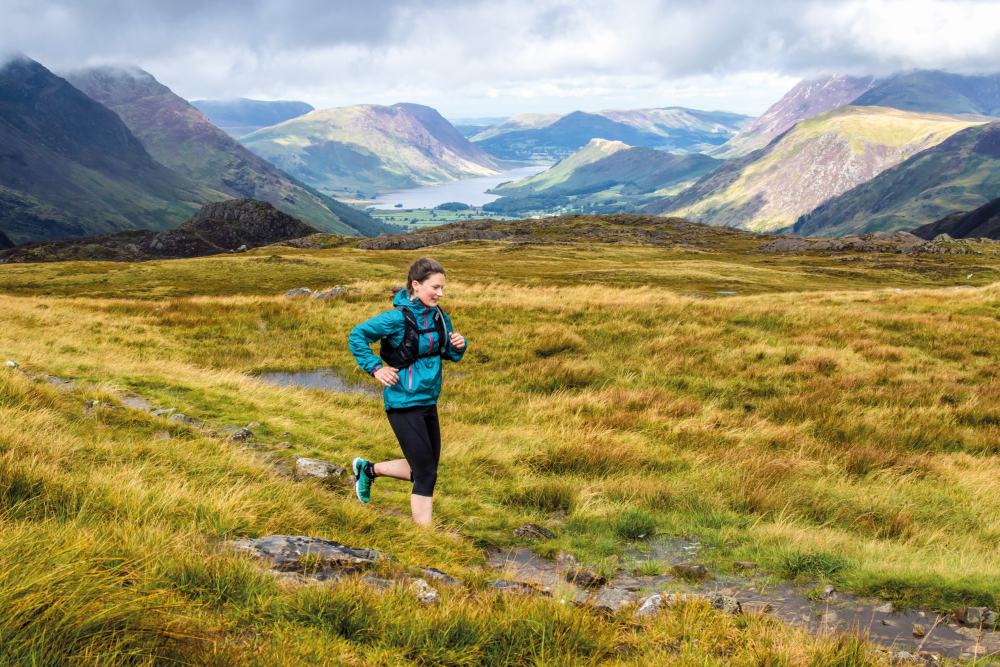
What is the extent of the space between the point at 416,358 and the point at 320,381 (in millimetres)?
11600

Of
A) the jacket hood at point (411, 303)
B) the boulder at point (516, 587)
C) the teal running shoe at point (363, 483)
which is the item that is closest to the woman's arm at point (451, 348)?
the jacket hood at point (411, 303)

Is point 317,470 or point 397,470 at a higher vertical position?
point 397,470

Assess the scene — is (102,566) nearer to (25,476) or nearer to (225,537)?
(225,537)

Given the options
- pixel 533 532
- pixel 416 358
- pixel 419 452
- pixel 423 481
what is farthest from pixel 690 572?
pixel 416 358

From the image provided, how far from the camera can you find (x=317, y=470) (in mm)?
8945

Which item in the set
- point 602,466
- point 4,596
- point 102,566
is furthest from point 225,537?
point 602,466

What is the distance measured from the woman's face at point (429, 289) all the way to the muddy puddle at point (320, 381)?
391 inches

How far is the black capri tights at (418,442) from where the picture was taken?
288 inches

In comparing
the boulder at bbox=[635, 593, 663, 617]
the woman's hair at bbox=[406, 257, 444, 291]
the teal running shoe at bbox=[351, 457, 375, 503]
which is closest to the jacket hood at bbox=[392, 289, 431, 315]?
the woman's hair at bbox=[406, 257, 444, 291]

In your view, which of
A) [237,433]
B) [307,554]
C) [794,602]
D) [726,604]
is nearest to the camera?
[307,554]

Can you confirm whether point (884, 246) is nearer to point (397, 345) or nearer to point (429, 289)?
point (429, 289)

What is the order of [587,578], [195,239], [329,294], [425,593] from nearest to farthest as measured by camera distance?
1. [425,593]
2. [587,578]
3. [329,294]
4. [195,239]

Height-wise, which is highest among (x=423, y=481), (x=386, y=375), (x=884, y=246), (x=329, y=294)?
(x=884, y=246)

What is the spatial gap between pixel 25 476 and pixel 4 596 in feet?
9.77
